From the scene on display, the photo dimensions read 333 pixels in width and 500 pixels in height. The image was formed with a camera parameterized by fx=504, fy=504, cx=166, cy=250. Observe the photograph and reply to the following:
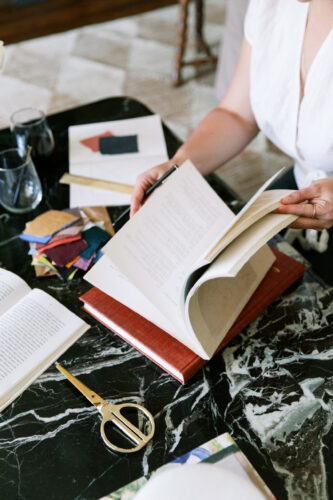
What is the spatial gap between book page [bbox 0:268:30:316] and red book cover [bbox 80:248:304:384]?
0.39ft

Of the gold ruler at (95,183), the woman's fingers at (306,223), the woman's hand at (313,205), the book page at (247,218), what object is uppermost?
the book page at (247,218)

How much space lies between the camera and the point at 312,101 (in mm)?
996

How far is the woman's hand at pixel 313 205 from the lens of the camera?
72 cm

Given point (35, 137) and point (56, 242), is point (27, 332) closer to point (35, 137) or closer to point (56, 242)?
point (56, 242)

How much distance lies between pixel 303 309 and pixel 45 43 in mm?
2687

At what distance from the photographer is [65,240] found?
0.90 meters

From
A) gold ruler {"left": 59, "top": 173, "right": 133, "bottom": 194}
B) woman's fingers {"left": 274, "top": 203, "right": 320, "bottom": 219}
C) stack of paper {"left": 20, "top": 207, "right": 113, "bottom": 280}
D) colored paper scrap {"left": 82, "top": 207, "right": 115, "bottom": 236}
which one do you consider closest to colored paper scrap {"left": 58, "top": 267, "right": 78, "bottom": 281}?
stack of paper {"left": 20, "top": 207, "right": 113, "bottom": 280}

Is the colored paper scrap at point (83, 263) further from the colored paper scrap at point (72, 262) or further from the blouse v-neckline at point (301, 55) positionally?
the blouse v-neckline at point (301, 55)

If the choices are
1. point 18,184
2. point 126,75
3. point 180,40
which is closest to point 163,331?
point 18,184

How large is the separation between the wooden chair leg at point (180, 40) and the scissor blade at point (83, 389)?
206cm

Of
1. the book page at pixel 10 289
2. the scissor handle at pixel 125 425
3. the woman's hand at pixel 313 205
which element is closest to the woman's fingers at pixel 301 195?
the woman's hand at pixel 313 205

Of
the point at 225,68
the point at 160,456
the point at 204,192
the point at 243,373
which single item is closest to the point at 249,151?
the point at 225,68

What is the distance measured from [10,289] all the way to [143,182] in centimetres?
30

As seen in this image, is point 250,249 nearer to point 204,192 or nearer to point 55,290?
point 204,192
